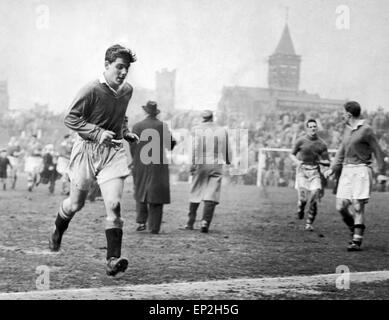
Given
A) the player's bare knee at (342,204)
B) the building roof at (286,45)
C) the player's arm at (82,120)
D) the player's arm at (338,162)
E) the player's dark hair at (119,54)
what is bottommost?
the player's bare knee at (342,204)

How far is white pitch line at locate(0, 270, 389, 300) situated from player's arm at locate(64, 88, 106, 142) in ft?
4.34

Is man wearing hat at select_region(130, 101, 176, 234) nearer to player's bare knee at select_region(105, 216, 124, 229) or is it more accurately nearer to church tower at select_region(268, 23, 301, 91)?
player's bare knee at select_region(105, 216, 124, 229)

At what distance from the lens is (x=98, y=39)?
13258 mm

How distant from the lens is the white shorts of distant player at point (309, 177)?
11.2 m

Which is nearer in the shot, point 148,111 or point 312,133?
point 148,111

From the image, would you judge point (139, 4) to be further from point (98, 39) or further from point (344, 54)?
point (344, 54)

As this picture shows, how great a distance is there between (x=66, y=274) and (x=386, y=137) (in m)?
15.8

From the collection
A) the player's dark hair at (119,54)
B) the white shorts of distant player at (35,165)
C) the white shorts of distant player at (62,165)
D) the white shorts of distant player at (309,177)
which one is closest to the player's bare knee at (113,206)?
the player's dark hair at (119,54)

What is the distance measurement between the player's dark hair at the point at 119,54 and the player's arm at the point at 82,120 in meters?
0.32

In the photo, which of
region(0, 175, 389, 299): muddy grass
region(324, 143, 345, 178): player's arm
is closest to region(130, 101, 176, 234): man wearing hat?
region(0, 175, 389, 299): muddy grass

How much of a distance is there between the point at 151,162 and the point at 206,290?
14.8 ft

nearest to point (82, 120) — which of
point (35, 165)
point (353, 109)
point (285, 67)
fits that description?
point (353, 109)

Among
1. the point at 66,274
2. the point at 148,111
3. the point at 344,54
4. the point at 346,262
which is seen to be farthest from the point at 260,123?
the point at 66,274

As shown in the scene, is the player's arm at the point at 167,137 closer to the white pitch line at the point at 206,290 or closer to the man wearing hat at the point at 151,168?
the man wearing hat at the point at 151,168
